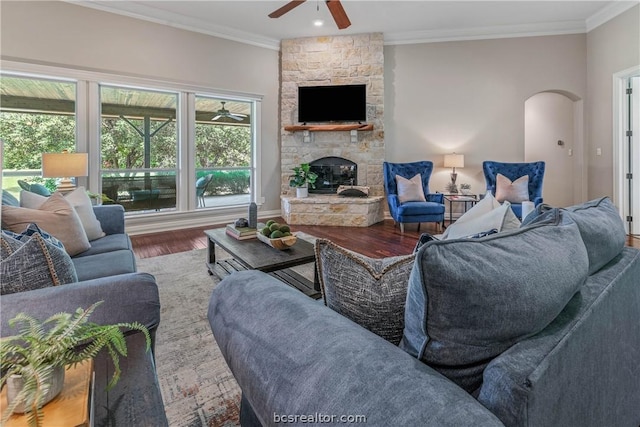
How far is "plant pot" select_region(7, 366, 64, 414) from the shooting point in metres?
0.62

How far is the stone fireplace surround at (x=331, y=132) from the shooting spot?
Result: 18.9ft

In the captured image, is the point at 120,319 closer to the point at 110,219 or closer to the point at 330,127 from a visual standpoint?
the point at 110,219

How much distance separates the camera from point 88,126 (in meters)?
4.61

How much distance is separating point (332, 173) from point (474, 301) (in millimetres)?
5667

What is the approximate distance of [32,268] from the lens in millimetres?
1154

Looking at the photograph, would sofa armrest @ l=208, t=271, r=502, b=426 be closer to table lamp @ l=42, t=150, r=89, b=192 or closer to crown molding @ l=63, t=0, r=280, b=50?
table lamp @ l=42, t=150, r=89, b=192

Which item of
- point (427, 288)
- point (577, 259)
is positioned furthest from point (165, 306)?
point (577, 259)

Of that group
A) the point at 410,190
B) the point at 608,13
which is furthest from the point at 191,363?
the point at 608,13

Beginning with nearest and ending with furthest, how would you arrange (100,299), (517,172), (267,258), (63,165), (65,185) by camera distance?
(100,299) < (267,258) < (63,165) < (65,185) < (517,172)

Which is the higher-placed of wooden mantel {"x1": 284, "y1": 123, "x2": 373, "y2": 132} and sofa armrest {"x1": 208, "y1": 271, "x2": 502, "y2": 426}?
wooden mantel {"x1": 284, "y1": 123, "x2": 373, "y2": 132}

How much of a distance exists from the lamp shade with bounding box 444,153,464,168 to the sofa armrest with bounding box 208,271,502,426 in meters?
5.31

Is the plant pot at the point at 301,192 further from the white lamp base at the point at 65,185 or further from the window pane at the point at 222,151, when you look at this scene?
the white lamp base at the point at 65,185

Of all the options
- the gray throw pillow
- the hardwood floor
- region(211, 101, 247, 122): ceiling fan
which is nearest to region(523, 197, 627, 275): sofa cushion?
the gray throw pillow

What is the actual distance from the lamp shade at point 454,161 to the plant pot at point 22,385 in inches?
229
